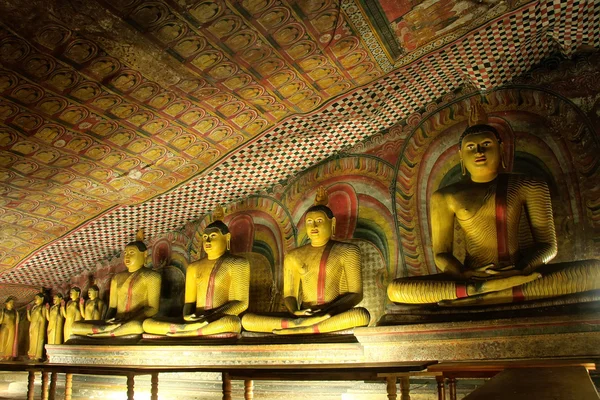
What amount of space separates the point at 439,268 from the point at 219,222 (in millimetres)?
2785

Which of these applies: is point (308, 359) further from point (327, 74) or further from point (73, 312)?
point (73, 312)

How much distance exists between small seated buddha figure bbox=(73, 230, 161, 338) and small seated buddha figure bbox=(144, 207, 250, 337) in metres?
0.64

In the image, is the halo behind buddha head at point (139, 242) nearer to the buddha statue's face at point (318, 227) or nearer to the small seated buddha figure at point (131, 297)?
the small seated buddha figure at point (131, 297)

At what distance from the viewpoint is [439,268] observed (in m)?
5.13

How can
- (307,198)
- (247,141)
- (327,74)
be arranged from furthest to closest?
1. (307,198)
2. (247,141)
3. (327,74)

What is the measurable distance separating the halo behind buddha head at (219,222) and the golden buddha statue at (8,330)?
4.09 meters

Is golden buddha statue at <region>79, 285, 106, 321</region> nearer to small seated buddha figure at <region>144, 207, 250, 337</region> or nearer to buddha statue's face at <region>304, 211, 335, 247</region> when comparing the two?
small seated buddha figure at <region>144, 207, 250, 337</region>

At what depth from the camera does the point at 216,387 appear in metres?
5.43

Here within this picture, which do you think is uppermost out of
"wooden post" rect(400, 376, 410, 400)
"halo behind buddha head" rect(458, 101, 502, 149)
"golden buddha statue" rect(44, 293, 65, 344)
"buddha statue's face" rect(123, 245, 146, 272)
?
"halo behind buddha head" rect(458, 101, 502, 149)

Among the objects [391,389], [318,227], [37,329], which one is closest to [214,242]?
[318,227]

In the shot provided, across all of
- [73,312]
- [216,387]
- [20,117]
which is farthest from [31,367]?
[73,312]

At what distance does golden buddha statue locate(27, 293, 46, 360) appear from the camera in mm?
8570

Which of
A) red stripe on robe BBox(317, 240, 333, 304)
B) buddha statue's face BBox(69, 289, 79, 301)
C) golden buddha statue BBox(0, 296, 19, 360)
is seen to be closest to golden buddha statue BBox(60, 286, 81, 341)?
buddha statue's face BBox(69, 289, 79, 301)

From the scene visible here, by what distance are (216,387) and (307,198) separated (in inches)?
100.0
